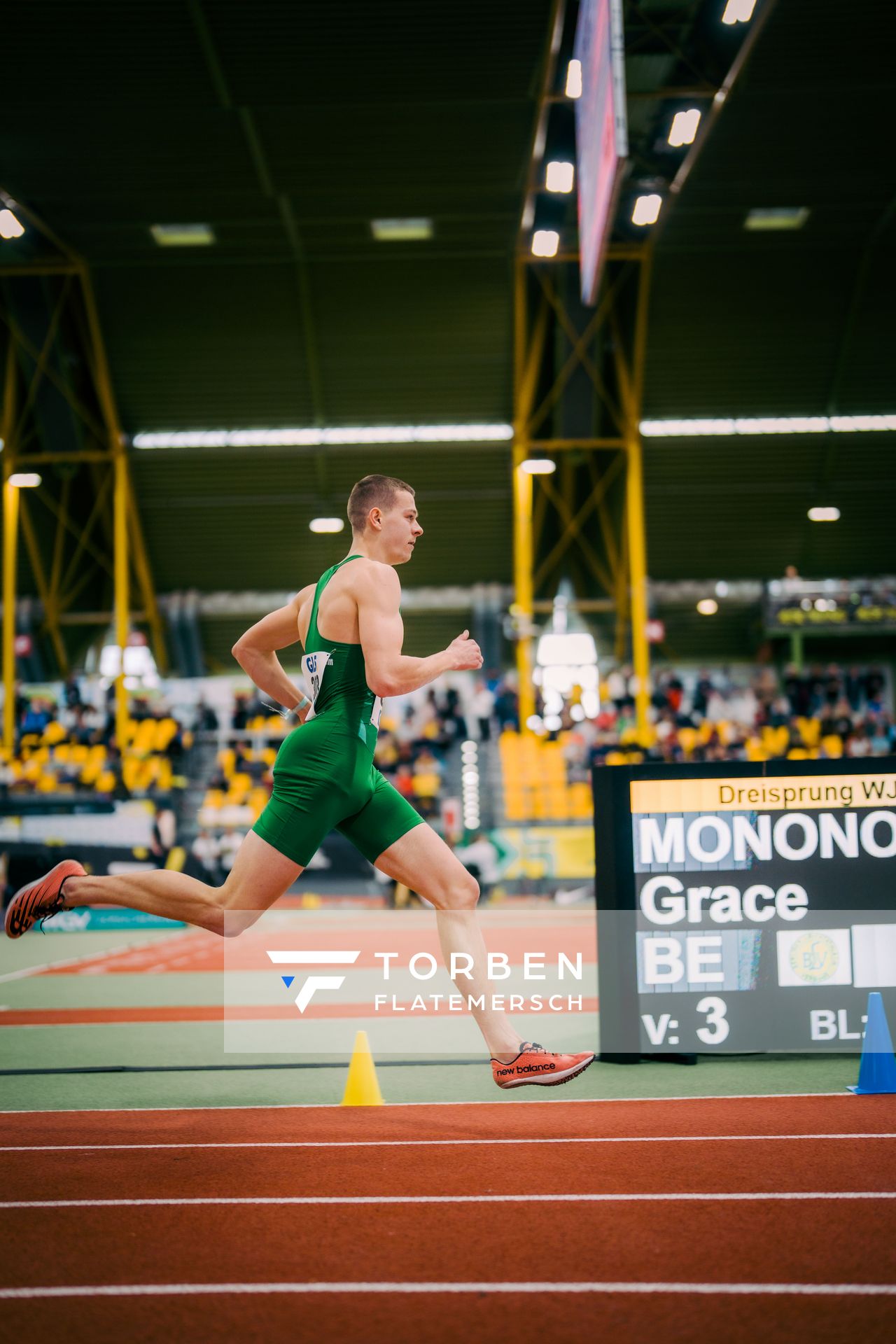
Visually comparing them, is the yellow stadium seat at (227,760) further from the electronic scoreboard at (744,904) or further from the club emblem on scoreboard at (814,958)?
the club emblem on scoreboard at (814,958)

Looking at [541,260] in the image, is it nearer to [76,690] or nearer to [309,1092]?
[76,690]

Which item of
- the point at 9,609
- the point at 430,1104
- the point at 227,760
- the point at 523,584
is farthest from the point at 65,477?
the point at 430,1104

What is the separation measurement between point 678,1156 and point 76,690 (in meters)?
23.4

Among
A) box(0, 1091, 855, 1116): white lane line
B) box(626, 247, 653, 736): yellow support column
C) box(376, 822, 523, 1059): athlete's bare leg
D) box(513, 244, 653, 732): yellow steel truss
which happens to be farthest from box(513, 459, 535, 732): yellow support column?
box(376, 822, 523, 1059): athlete's bare leg

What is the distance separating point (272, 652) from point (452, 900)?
132 centimetres

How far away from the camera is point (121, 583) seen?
25.5 metres

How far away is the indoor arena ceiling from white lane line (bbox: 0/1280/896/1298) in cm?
1587

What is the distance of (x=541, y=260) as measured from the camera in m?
22.8

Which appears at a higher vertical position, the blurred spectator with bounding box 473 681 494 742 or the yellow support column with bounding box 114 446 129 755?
the yellow support column with bounding box 114 446 129 755

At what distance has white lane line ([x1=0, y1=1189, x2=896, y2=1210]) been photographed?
3680 millimetres

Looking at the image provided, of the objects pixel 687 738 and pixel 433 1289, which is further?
pixel 687 738

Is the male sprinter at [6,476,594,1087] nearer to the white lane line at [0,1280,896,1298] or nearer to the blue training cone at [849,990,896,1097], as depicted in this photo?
the blue training cone at [849,990,896,1097]

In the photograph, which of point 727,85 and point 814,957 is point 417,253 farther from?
point 814,957

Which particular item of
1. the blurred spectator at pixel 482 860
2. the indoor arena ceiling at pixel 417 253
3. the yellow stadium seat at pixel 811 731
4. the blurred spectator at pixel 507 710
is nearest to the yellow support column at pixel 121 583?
the indoor arena ceiling at pixel 417 253
